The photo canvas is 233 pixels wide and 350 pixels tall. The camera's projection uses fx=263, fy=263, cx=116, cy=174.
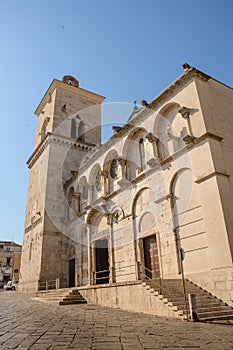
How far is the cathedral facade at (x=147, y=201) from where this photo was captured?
35.1 ft

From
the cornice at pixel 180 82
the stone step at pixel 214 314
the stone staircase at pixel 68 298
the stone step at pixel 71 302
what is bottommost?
the stone step at pixel 214 314

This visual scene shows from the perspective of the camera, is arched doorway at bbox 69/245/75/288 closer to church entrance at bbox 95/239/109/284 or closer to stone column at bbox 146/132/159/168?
church entrance at bbox 95/239/109/284

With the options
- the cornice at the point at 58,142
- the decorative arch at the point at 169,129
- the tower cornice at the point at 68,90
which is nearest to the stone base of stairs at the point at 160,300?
the decorative arch at the point at 169,129

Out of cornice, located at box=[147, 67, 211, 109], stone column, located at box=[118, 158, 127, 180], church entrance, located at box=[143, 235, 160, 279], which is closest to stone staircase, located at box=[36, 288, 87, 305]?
church entrance, located at box=[143, 235, 160, 279]

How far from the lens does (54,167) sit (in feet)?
79.2

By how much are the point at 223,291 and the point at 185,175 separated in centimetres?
511

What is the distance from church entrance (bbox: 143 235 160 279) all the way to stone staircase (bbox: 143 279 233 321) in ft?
7.87

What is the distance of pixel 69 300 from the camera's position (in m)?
13.7

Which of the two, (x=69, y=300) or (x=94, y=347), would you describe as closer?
(x=94, y=347)

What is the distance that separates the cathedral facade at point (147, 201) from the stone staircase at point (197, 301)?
30cm

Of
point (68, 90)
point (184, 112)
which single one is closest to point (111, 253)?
point (184, 112)

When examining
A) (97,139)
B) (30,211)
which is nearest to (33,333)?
(30,211)

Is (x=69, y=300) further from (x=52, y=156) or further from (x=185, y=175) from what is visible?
(x=52, y=156)

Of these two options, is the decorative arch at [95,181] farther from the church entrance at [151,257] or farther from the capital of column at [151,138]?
the church entrance at [151,257]
